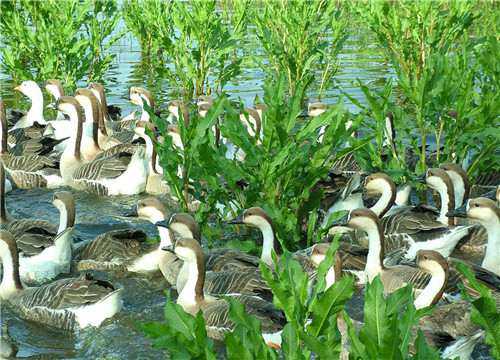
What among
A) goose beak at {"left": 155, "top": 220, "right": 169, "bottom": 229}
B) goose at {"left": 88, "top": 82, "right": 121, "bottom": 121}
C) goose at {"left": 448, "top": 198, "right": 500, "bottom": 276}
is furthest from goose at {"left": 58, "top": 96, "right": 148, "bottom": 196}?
goose at {"left": 448, "top": 198, "right": 500, "bottom": 276}

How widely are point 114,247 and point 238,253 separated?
156cm

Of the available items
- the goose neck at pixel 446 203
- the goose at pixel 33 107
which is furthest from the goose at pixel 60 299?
the goose at pixel 33 107

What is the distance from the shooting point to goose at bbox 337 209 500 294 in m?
8.66

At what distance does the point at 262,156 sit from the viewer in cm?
940

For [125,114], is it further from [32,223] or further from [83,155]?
[32,223]

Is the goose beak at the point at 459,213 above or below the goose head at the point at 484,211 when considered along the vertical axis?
below

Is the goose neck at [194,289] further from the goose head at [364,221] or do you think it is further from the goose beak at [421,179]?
the goose beak at [421,179]

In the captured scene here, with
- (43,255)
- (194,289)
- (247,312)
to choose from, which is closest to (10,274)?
(43,255)

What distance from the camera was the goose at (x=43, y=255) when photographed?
9.82m

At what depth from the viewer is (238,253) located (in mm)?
9547

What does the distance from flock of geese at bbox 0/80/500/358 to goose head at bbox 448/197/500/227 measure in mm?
11

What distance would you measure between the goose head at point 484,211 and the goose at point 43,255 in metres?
4.45

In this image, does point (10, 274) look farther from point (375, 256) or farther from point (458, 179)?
point (458, 179)

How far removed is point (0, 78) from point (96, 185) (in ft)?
30.3
